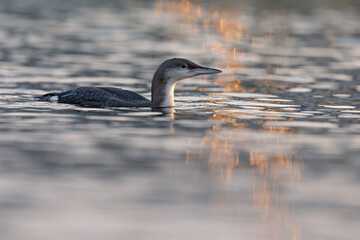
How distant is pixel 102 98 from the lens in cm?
1173

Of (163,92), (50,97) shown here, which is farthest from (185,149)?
(50,97)

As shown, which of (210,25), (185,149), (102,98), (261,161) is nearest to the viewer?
(261,161)

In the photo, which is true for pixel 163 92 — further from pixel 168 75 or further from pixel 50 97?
pixel 50 97

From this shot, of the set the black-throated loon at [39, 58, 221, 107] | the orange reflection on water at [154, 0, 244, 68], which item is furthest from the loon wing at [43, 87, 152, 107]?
the orange reflection on water at [154, 0, 244, 68]

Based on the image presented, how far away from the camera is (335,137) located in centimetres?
963

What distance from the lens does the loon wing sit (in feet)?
38.4

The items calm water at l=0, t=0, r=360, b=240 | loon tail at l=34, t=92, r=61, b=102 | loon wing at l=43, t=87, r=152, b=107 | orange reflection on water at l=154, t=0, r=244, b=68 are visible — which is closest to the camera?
calm water at l=0, t=0, r=360, b=240

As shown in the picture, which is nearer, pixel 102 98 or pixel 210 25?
pixel 102 98

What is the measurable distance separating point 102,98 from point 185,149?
324cm

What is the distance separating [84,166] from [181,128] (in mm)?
2594

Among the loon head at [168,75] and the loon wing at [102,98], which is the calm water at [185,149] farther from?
the loon head at [168,75]

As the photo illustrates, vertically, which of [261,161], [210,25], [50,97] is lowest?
[261,161]

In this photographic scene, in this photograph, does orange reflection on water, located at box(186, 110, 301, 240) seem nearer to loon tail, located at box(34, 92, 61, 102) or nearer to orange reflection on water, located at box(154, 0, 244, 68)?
loon tail, located at box(34, 92, 61, 102)

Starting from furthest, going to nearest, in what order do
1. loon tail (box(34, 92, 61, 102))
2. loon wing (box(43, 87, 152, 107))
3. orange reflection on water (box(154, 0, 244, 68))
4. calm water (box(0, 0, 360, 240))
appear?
orange reflection on water (box(154, 0, 244, 68))
loon tail (box(34, 92, 61, 102))
loon wing (box(43, 87, 152, 107))
calm water (box(0, 0, 360, 240))
